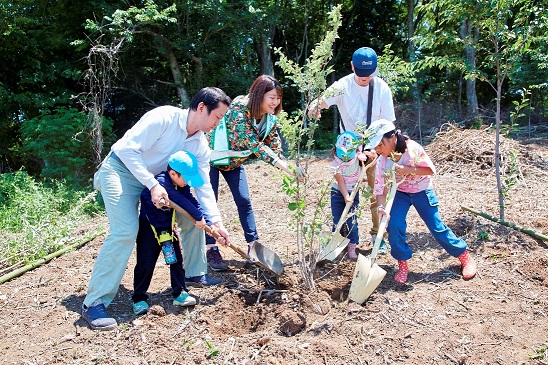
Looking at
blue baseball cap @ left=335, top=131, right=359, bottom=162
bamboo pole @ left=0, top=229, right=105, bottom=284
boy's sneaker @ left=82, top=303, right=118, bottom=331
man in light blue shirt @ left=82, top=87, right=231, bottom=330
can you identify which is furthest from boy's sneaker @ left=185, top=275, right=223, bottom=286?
bamboo pole @ left=0, top=229, right=105, bottom=284

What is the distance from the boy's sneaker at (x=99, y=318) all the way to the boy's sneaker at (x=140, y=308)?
174 millimetres

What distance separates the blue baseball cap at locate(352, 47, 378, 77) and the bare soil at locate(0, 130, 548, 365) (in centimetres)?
115

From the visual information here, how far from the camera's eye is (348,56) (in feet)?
48.3

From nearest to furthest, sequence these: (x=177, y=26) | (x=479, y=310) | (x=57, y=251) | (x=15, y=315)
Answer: (x=479, y=310), (x=15, y=315), (x=57, y=251), (x=177, y=26)

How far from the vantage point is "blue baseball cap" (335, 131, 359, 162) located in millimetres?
3145

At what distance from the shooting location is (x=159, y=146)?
10.2ft

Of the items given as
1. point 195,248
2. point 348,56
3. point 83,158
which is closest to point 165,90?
point 83,158

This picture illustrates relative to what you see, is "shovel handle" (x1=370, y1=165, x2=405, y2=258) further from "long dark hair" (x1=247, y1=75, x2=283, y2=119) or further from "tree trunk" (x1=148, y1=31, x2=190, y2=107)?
"tree trunk" (x1=148, y1=31, x2=190, y2=107)

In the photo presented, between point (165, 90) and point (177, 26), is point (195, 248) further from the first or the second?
point (165, 90)

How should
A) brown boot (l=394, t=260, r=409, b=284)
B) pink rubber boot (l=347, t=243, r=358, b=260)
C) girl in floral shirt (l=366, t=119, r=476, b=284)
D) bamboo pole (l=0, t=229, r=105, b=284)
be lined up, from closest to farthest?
girl in floral shirt (l=366, t=119, r=476, b=284), brown boot (l=394, t=260, r=409, b=284), pink rubber boot (l=347, t=243, r=358, b=260), bamboo pole (l=0, t=229, r=105, b=284)

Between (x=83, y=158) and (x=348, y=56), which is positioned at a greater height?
(x=348, y=56)

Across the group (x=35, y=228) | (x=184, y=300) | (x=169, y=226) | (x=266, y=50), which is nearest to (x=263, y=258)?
(x=184, y=300)

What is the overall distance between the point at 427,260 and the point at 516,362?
1.33 m

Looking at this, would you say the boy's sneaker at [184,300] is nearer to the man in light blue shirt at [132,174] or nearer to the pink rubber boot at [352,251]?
the man in light blue shirt at [132,174]
